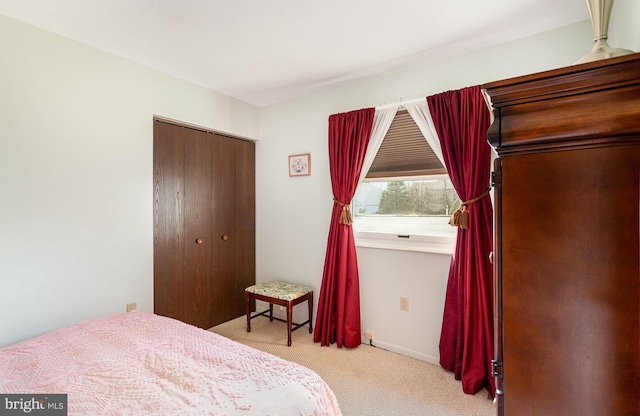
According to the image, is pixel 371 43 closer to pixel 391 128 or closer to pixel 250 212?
pixel 391 128

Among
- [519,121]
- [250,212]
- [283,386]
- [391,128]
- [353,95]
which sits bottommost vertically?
[283,386]

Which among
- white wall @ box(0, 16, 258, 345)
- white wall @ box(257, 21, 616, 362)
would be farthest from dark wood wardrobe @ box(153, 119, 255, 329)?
white wall @ box(257, 21, 616, 362)

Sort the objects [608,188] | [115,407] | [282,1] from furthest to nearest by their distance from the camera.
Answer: [282,1] → [115,407] → [608,188]

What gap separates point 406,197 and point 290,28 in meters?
1.64

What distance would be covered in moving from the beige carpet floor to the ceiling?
8.17 feet

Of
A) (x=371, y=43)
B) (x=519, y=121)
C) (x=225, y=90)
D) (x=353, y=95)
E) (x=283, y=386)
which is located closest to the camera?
(x=519, y=121)

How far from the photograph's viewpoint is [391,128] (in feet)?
8.62

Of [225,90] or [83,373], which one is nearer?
[83,373]

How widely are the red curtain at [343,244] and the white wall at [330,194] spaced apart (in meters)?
0.14

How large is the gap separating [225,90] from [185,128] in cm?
58

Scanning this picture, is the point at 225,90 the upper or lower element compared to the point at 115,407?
upper

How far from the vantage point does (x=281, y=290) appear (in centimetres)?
293

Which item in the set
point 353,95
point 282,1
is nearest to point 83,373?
point 282,1

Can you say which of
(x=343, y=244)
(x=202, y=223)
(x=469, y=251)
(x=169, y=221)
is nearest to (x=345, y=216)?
(x=343, y=244)
